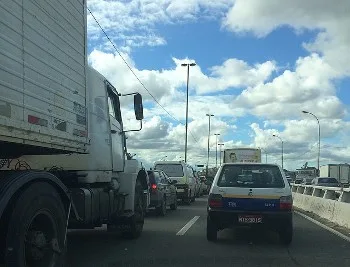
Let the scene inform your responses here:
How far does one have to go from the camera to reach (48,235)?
617 centimetres

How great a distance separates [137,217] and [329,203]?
8413 mm

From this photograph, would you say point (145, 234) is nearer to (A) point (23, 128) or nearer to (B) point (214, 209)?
(B) point (214, 209)

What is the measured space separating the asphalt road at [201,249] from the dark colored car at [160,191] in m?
3.24

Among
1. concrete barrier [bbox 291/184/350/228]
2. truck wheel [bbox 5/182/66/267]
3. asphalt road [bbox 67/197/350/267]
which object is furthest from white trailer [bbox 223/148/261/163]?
truck wheel [bbox 5/182/66/267]

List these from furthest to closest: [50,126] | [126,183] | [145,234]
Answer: [145,234]
[126,183]
[50,126]

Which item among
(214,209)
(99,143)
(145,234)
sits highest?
(99,143)

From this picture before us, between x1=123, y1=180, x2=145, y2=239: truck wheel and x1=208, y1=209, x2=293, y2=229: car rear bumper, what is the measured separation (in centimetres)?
158

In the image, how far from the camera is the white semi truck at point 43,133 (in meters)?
5.30

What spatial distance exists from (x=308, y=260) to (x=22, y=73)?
19.0 ft

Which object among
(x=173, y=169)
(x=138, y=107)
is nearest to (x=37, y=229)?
(x=138, y=107)

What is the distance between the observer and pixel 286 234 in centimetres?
1048

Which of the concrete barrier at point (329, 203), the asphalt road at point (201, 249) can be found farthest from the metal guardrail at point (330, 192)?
the asphalt road at point (201, 249)

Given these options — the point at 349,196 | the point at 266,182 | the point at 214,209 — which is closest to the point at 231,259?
the point at 214,209

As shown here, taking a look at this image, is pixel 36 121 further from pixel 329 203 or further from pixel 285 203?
pixel 329 203
